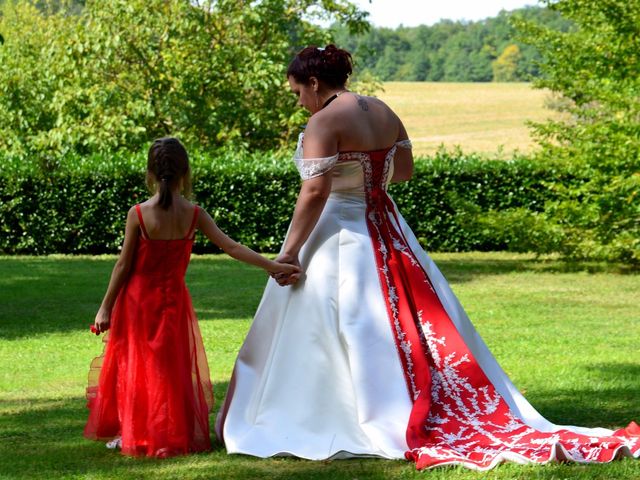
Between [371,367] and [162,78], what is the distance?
641 inches

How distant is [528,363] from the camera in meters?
8.30

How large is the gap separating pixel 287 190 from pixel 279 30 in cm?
440

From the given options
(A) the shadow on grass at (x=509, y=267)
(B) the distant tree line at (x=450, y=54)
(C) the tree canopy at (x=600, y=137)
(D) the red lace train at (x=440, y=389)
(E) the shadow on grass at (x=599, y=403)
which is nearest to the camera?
(D) the red lace train at (x=440, y=389)

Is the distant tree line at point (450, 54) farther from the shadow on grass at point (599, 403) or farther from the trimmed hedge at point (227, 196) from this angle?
the shadow on grass at point (599, 403)

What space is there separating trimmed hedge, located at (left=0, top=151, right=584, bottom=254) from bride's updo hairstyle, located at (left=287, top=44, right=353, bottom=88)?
41.0 ft

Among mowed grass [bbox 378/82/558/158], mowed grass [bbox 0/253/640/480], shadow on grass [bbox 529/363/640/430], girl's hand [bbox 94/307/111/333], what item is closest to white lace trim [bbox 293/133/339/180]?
girl's hand [bbox 94/307/111/333]

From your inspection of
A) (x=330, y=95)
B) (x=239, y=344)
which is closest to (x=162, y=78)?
(x=239, y=344)

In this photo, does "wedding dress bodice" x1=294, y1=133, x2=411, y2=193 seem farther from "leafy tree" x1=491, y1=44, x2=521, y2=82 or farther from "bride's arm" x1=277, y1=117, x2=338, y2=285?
"leafy tree" x1=491, y1=44, x2=521, y2=82

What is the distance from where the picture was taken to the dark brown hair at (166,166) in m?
5.22

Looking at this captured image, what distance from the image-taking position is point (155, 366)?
526cm

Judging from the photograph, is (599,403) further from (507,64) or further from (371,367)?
(507,64)

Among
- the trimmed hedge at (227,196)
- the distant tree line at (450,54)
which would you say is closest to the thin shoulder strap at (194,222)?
the trimmed hedge at (227,196)

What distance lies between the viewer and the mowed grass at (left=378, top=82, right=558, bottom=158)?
47875mm

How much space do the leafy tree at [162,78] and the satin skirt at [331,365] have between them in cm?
1486
